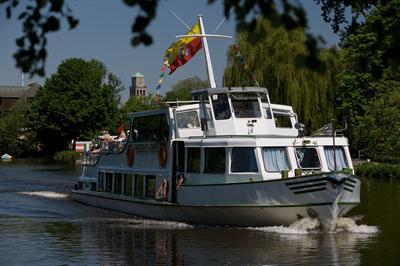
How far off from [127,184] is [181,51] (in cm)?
513

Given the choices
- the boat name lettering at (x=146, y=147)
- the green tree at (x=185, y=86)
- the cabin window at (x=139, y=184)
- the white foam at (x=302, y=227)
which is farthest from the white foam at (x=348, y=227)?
the green tree at (x=185, y=86)

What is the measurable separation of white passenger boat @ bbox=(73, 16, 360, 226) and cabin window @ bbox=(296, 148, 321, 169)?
1.1 inches

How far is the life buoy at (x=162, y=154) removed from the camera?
2393cm

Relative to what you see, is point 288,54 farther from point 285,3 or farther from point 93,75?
point 93,75

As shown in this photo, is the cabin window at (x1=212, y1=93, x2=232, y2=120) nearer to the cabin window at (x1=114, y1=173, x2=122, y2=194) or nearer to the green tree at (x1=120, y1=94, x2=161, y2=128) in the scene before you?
the cabin window at (x1=114, y1=173, x2=122, y2=194)

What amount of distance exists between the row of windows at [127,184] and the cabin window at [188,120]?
2.07 metres

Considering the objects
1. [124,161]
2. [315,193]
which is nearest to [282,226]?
[315,193]

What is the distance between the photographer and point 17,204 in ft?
107

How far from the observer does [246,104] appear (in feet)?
78.2

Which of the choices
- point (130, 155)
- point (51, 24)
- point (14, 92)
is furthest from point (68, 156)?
point (14, 92)

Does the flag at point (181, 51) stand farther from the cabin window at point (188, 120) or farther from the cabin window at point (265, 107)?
the cabin window at point (265, 107)

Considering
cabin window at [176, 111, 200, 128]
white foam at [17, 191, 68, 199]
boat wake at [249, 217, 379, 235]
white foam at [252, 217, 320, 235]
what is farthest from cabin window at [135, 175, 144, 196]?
white foam at [17, 191, 68, 199]

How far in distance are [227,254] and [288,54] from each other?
33.2 meters

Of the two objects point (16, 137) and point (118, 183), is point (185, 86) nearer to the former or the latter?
point (16, 137)
